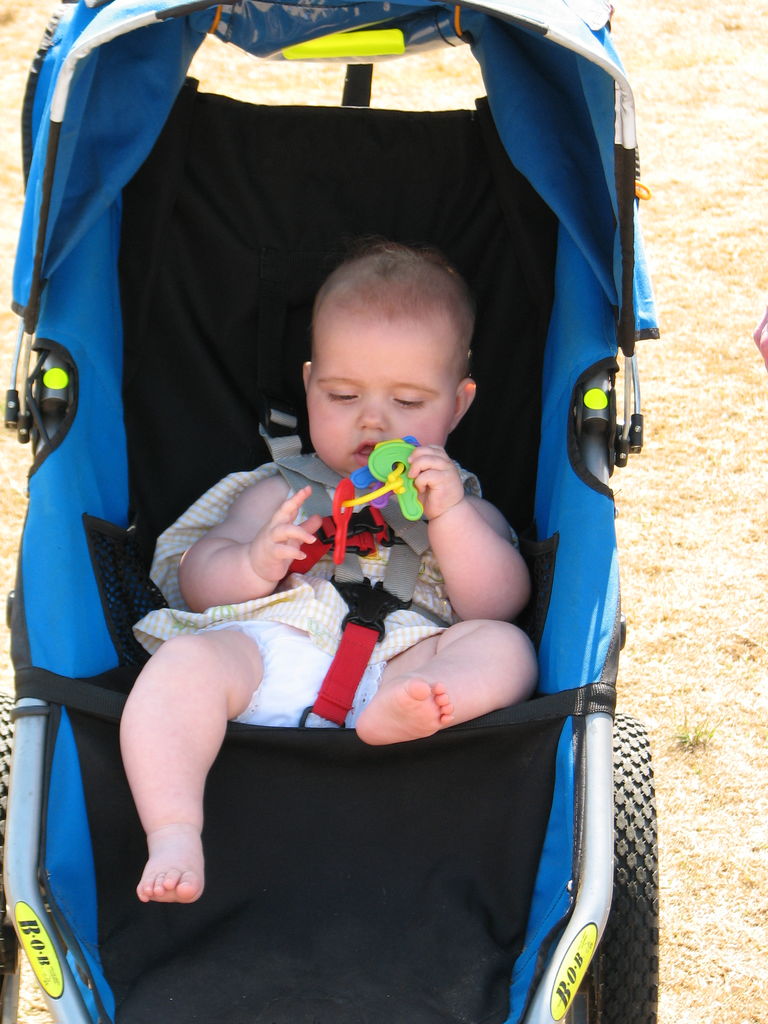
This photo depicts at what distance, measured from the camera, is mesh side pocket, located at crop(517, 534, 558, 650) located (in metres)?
2.03

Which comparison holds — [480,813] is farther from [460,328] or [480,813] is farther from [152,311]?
[152,311]

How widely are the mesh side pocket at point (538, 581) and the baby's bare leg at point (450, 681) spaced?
3.4 inches

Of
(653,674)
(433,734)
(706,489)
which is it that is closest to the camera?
(433,734)

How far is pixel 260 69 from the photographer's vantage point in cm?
519

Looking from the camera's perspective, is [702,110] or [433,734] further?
[702,110]

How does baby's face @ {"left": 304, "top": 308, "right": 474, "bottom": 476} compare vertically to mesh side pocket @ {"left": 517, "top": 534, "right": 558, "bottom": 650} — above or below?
above

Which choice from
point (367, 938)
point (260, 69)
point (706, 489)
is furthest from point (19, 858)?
point (260, 69)

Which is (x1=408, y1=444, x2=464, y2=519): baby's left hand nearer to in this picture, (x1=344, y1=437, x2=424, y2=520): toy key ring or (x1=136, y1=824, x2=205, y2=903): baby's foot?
(x1=344, y1=437, x2=424, y2=520): toy key ring

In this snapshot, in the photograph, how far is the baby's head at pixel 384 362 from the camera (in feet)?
6.96

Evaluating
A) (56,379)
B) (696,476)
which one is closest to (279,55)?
(56,379)

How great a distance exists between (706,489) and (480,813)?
178 centimetres

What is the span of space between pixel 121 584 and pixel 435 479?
1.85 feet

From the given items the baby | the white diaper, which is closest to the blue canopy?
the baby

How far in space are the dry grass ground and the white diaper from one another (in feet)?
2.46
